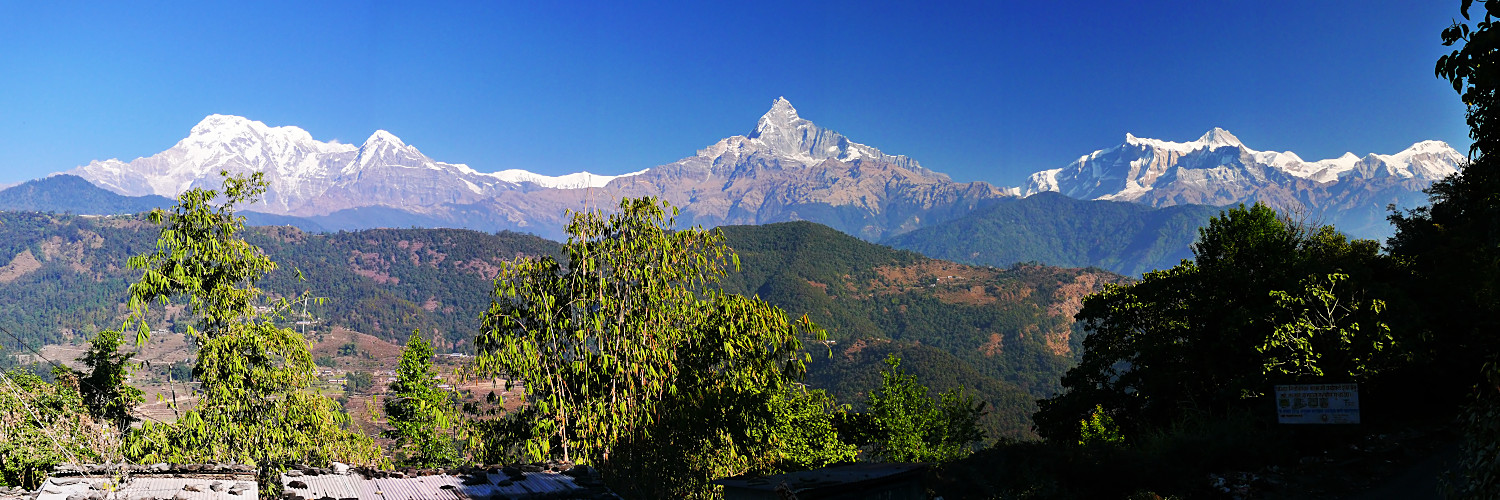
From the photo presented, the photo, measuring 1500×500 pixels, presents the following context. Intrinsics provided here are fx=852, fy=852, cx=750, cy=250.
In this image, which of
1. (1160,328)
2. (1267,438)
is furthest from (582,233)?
(1160,328)

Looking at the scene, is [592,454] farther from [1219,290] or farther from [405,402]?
[405,402]

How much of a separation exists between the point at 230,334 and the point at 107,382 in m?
12.7

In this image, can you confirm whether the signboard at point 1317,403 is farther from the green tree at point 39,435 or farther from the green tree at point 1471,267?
the green tree at point 39,435

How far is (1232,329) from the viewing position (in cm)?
2461

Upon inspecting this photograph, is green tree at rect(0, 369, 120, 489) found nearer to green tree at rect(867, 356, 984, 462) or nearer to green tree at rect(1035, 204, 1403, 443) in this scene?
green tree at rect(1035, 204, 1403, 443)

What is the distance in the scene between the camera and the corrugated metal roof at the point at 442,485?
12.0m

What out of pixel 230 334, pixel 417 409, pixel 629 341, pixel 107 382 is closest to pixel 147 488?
pixel 230 334

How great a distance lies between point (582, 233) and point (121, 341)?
1586cm

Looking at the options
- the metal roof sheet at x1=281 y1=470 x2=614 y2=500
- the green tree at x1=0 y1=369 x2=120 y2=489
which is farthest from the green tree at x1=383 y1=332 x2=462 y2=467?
the metal roof sheet at x1=281 y1=470 x2=614 y2=500

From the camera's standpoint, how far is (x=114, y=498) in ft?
33.2

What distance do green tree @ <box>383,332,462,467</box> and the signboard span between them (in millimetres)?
33713

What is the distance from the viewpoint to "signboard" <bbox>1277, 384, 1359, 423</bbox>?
1731 cm

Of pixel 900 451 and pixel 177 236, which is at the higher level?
pixel 177 236

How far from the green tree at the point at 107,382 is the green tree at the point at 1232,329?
2976 centimetres
